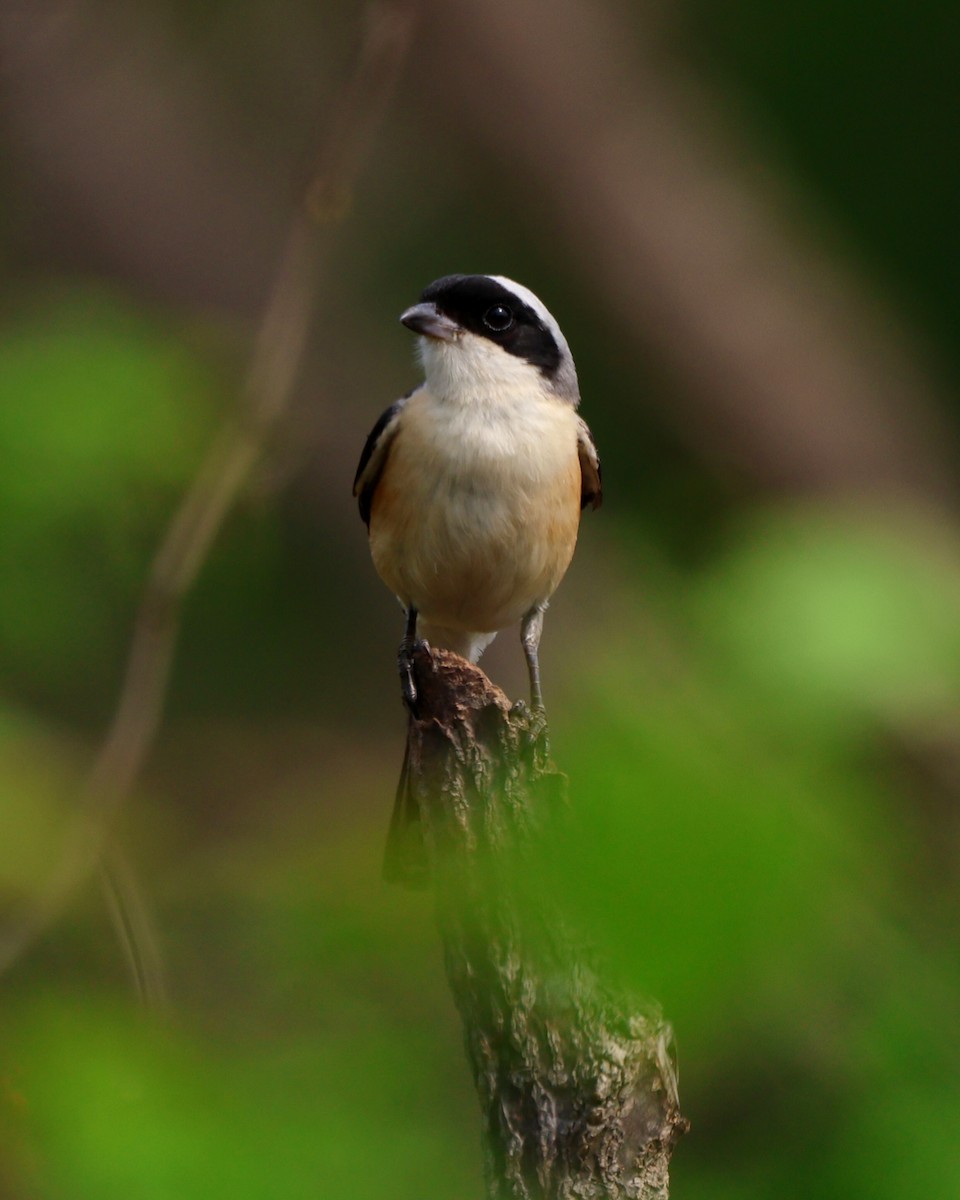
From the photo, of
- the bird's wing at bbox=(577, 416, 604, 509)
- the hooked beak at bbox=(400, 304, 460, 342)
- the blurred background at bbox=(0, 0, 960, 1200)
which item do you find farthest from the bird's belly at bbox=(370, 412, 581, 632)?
the blurred background at bbox=(0, 0, 960, 1200)

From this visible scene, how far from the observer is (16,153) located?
357 inches

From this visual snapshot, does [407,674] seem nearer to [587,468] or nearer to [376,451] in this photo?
[376,451]

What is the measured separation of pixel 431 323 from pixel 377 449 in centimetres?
43

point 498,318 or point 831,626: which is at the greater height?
point 831,626

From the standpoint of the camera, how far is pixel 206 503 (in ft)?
12.7

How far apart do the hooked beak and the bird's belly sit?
0.31 metres

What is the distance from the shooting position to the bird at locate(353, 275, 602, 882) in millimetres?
4504

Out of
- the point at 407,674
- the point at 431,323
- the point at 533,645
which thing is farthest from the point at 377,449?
the point at 407,674

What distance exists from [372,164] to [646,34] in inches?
74.8

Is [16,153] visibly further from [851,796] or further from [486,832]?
[851,796]

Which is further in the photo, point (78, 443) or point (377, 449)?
point (377, 449)

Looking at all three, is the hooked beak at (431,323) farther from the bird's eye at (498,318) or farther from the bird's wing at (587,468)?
the bird's wing at (587,468)

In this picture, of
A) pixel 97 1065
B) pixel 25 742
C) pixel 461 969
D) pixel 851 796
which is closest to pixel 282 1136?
pixel 97 1065

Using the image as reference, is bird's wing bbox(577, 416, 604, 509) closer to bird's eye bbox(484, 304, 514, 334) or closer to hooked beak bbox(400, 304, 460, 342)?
bird's eye bbox(484, 304, 514, 334)
